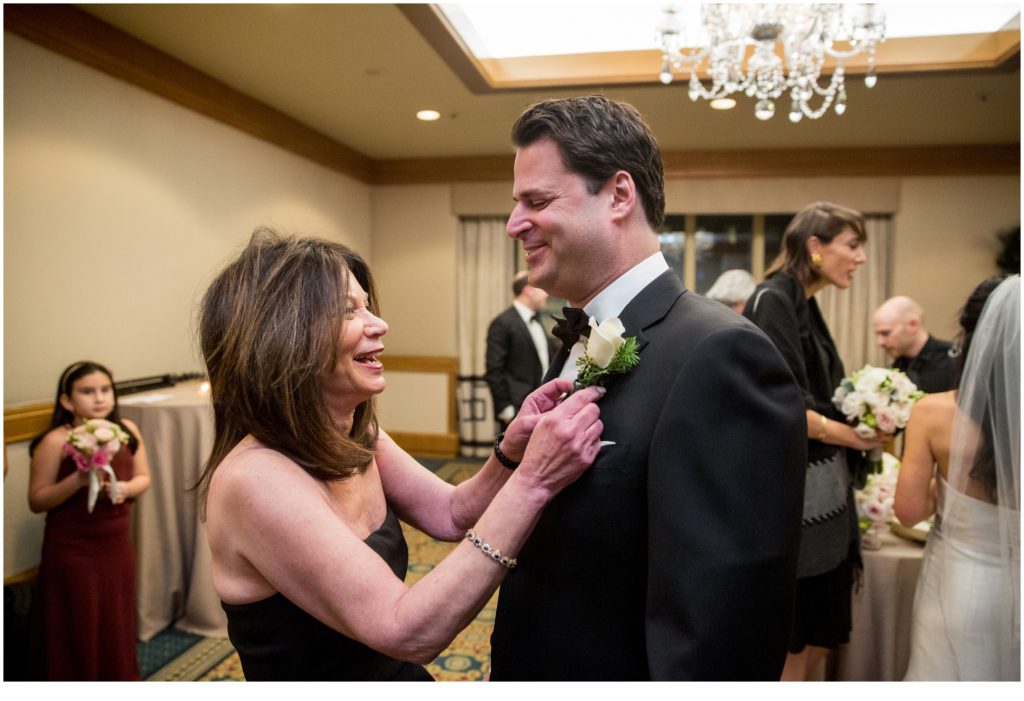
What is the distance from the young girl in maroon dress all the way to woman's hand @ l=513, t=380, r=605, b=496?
2552 mm

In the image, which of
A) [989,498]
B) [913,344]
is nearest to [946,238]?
[913,344]

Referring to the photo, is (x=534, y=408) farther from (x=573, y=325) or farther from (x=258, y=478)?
(x=258, y=478)

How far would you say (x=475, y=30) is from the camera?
4449 mm

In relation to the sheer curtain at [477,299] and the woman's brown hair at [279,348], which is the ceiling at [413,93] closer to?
the sheer curtain at [477,299]

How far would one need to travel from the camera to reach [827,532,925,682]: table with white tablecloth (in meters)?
2.49

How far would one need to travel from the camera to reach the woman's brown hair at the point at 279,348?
1279 millimetres

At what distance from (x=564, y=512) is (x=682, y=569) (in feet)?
0.78

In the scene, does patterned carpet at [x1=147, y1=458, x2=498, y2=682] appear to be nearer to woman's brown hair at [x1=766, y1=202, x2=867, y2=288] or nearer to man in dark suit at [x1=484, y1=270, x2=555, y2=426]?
woman's brown hair at [x1=766, y1=202, x2=867, y2=288]

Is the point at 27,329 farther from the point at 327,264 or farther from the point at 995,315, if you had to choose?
the point at 995,315

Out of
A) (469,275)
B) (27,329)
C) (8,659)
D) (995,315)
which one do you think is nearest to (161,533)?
(8,659)

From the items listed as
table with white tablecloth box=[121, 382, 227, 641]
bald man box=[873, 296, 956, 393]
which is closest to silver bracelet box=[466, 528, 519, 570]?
table with white tablecloth box=[121, 382, 227, 641]

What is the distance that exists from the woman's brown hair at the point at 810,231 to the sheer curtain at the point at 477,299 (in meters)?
5.22

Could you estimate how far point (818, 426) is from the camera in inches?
90.7

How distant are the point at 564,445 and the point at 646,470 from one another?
5.2 inches
